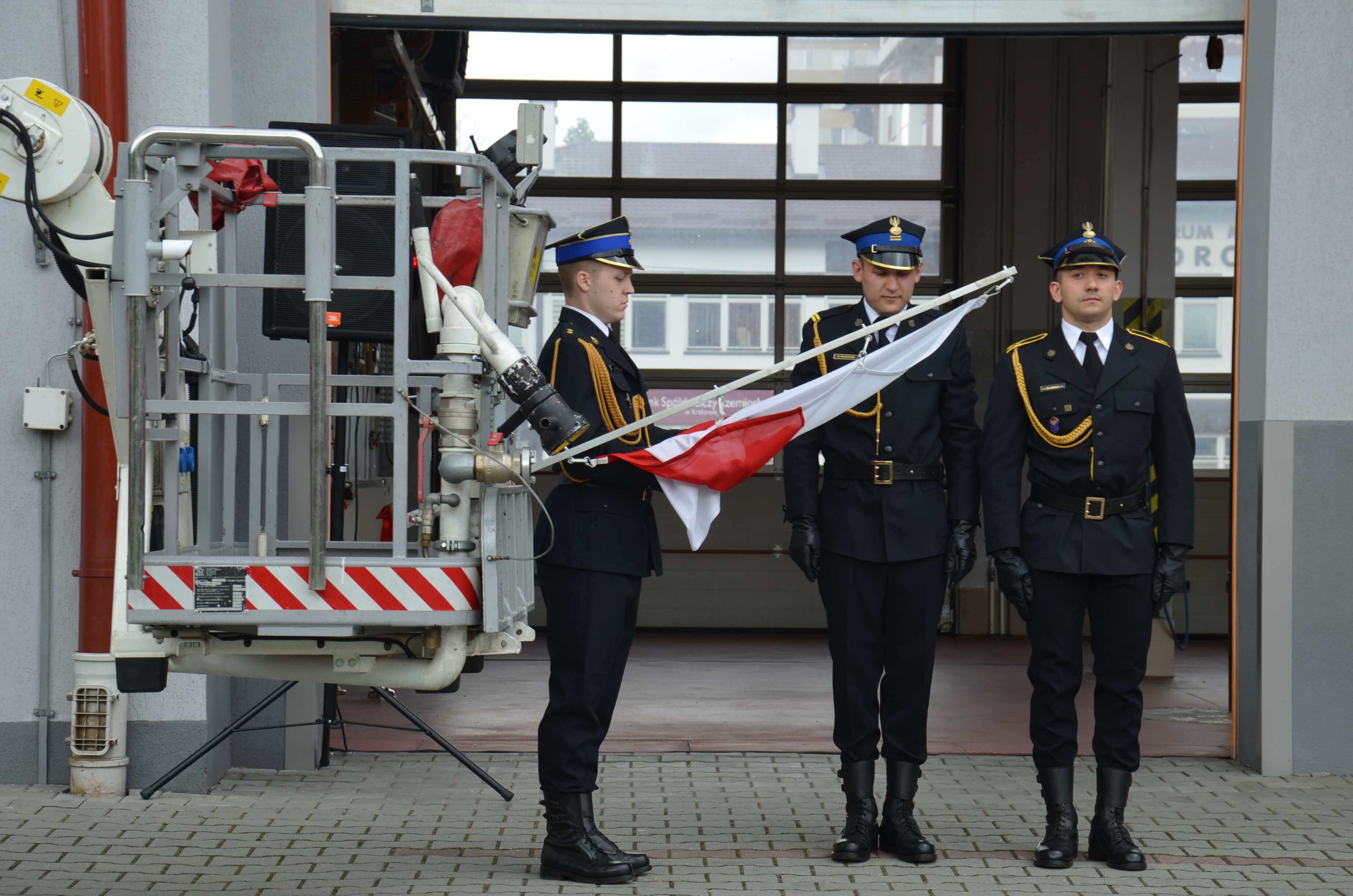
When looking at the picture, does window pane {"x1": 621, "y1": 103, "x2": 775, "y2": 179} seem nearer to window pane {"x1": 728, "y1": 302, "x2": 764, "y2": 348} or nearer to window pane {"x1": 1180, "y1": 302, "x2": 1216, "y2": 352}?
window pane {"x1": 728, "y1": 302, "x2": 764, "y2": 348}

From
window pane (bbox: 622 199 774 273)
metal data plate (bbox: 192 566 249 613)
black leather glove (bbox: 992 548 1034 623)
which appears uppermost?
window pane (bbox: 622 199 774 273)

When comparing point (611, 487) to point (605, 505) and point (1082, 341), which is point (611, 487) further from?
point (1082, 341)

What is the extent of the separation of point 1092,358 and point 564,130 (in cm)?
742

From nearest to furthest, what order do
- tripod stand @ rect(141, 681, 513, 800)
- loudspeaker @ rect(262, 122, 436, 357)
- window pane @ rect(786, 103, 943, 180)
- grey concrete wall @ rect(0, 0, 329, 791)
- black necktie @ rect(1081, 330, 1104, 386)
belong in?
1. black necktie @ rect(1081, 330, 1104, 386)
2. loudspeaker @ rect(262, 122, 436, 357)
3. tripod stand @ rect(141, 681, 513, 800)
4. grey concrete wall @ rect(0, 0, 329, 791)
5. window pane @ rect(786, 103, 943, 180)

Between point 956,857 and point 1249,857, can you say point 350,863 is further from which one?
point 1249,857

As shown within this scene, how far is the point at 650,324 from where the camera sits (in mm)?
11648

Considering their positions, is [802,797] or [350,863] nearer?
[350,863]

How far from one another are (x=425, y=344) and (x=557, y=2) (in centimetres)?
374

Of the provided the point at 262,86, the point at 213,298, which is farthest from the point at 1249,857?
the point at 262,86

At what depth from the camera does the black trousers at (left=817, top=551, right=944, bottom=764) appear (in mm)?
4703

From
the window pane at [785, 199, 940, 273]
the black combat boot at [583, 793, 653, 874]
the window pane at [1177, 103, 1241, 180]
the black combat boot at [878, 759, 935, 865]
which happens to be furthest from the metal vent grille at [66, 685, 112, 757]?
the window pane at [1177, 103, 1241, 180]

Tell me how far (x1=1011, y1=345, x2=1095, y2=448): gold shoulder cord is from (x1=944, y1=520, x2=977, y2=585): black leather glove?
0.36 meters

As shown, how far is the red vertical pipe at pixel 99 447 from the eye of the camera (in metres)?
5.42

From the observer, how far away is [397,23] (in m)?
6.04
